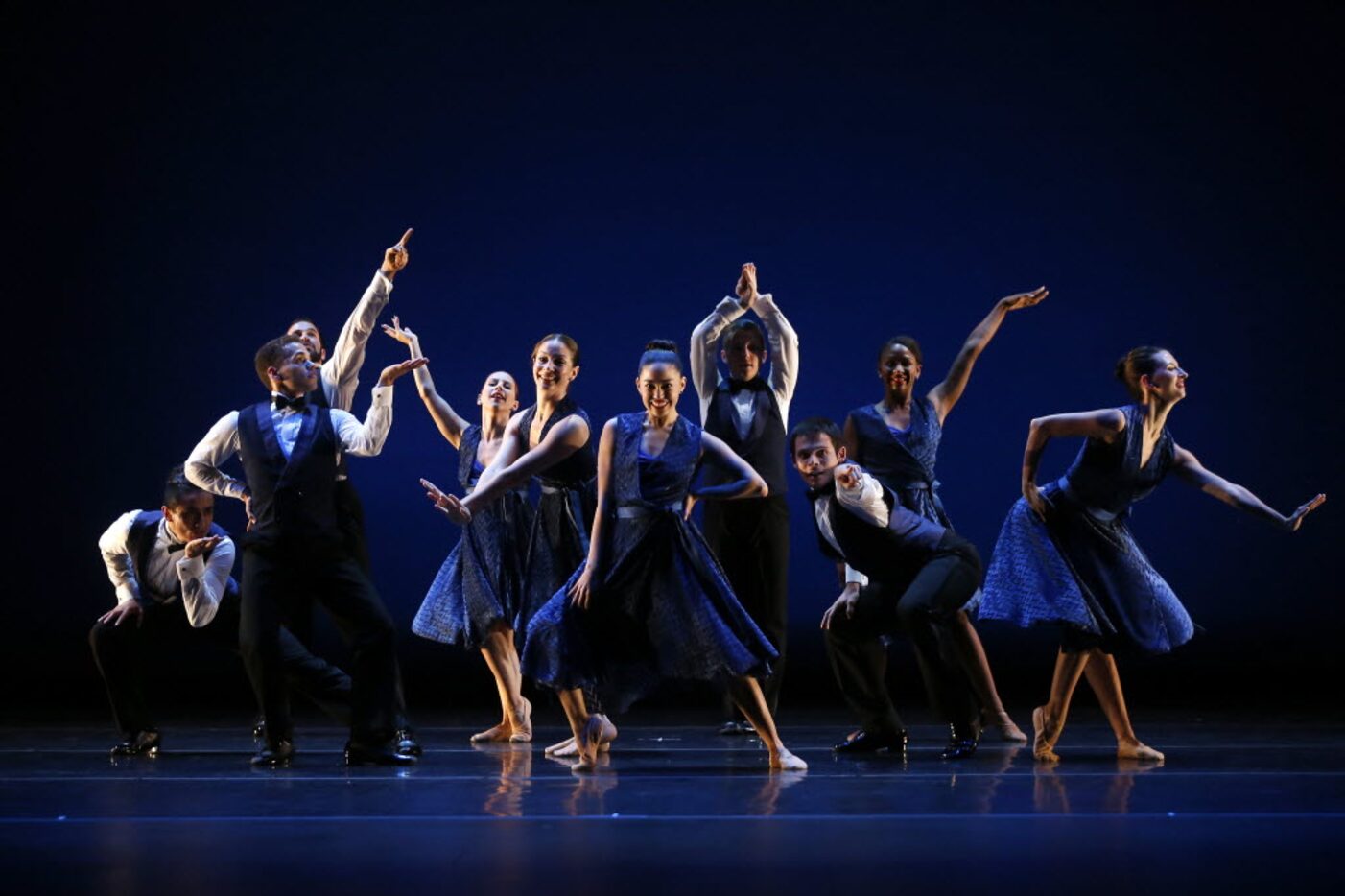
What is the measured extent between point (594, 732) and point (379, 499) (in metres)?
3.48

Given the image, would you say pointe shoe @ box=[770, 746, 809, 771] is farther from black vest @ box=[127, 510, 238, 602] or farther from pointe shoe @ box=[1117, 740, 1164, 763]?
black vest @ box=[127, 510, 238, 602]

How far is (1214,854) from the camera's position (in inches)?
104

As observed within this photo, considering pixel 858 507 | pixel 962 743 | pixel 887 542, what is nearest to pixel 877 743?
pixel 962 743

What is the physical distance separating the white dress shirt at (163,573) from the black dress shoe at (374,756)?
70 centimetres

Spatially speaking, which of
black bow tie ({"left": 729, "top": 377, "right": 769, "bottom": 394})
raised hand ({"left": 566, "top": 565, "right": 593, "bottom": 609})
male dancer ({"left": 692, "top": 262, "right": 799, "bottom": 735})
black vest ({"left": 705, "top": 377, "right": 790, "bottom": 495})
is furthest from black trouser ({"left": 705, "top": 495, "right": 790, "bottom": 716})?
raised hand ({"left": 566, "top": 565, "right": 593, "bottom": 609})

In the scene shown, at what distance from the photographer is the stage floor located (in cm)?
248

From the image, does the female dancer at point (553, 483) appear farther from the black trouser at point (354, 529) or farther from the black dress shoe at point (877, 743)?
the black dress shoe at point (877, 743)

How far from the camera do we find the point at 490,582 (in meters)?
4.74

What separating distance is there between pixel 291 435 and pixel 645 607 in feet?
3.67

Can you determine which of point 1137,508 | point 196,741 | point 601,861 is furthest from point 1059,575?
point 1137,508

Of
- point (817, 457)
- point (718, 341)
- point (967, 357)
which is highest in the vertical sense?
point (718, 341)

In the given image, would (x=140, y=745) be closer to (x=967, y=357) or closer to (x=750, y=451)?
(x=750, y=451)

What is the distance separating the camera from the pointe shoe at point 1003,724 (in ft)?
14.9

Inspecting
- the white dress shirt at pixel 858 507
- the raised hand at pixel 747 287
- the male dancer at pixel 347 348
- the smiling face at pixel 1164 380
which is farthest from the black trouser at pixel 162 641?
the smiling face at pixel 1164 380
